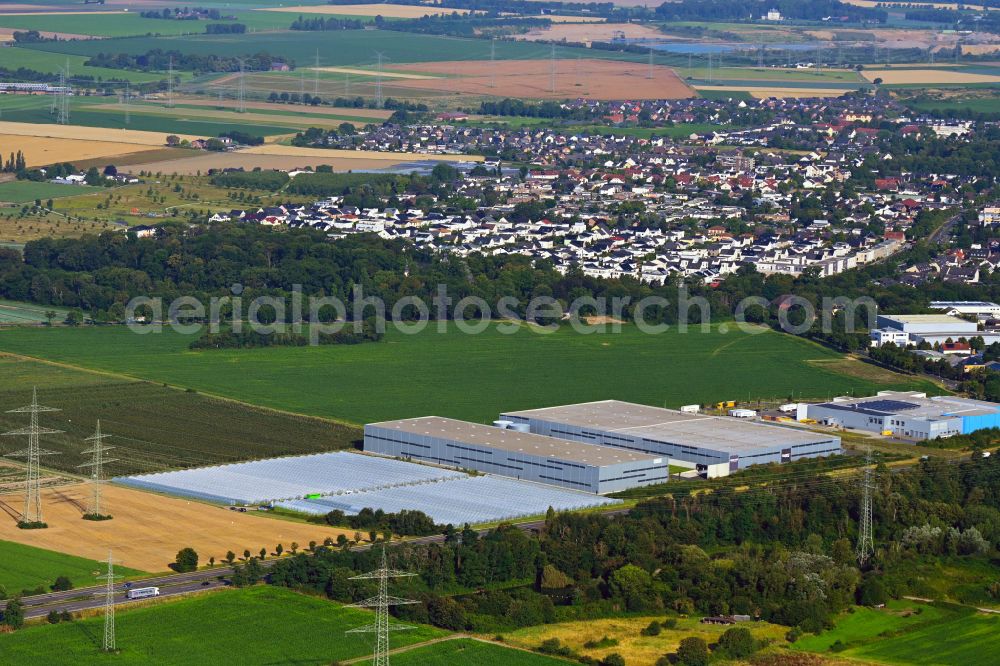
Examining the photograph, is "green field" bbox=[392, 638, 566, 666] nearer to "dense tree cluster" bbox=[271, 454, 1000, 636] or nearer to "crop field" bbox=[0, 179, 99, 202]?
"dense tree cluster" bbox=[271, 454, 1000, 636]

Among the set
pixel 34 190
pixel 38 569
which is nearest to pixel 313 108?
pixel 34 190

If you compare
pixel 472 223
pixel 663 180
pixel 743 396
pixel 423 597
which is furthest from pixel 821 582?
pixel 663 180

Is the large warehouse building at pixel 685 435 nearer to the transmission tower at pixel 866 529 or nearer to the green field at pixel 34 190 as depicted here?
the transmission tower at pixel 866 529

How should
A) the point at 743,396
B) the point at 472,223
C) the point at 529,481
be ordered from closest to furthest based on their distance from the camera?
the point at 529,481 < the point at 743,396 < the point at 472,223

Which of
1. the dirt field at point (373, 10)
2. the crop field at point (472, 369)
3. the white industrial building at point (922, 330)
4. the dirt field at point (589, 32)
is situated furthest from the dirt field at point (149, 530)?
the dirt field at point (373, 10)

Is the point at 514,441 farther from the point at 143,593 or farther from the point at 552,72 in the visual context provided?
the point at 552,72

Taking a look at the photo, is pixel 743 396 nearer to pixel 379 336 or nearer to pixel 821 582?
pixel 379 336
